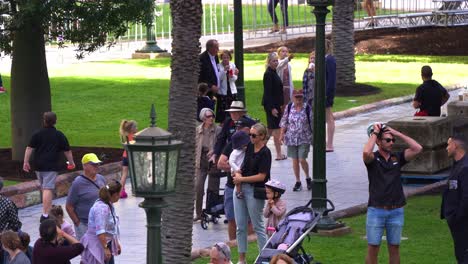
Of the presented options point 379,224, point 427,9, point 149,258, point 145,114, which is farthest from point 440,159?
point 427,9

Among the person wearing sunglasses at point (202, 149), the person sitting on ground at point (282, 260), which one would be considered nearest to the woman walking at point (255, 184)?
the person wearing sunglasses at point (202, 149)

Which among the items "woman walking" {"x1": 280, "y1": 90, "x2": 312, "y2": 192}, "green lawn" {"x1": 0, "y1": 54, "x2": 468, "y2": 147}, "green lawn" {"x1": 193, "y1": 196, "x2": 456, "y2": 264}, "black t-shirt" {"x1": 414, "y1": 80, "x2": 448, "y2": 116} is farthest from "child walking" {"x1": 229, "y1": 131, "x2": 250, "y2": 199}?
"green lawn" {"x1": 0, "y1": 54, "x2": 468, "y2": 147}

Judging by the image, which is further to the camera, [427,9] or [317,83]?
[427,9]

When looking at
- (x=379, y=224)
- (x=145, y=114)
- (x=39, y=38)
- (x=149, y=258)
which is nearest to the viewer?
(x=149, y=258)

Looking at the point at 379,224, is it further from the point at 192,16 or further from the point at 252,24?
the point at 252,24

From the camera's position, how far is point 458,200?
12.7 meters

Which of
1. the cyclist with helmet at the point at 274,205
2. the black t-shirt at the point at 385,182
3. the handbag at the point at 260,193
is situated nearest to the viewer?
the black t-shirt at the point at 385,182

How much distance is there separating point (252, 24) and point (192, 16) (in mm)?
30822

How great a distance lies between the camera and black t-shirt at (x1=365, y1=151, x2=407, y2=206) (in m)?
13.2

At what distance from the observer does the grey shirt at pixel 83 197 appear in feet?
46.1

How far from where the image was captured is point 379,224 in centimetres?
1330

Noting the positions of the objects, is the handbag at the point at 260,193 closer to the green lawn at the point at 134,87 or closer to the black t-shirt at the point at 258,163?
the black t-shirt at the point at 258,163

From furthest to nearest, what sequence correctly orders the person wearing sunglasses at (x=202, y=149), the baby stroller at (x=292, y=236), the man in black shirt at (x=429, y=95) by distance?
the man in black shirt at (x=429, y=95) → the person wearing sunglasses at (x=202, y=149) → the baby stroller at (x=292, y=236)

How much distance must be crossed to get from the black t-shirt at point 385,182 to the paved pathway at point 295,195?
327cm
